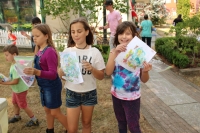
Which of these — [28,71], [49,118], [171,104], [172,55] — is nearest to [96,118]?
[49,118]

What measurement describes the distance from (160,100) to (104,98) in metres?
1.17

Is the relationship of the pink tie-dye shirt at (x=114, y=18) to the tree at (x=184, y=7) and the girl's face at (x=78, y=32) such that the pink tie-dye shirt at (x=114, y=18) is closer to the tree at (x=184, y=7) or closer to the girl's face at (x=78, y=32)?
the girl's face at (x=78, y=32)

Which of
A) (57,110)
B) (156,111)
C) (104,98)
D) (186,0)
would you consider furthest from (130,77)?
(186,0)

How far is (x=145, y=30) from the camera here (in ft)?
30.2

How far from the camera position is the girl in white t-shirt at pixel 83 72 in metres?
2.47

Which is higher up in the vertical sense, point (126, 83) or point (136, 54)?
point (136, 54)

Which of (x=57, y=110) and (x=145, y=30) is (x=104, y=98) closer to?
(x=57, y=110)

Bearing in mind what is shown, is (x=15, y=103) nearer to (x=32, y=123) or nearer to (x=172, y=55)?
(x=32, y=123)

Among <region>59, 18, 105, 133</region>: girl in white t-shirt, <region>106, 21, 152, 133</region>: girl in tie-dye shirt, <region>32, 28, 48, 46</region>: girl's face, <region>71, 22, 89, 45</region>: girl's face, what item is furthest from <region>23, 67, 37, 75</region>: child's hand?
<region>106, 21, 152, 133</region>: girl in tie-dye shirt

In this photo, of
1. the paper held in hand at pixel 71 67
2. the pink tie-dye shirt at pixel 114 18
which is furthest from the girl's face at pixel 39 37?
the pink tie-dye shirt at pixel 114 18

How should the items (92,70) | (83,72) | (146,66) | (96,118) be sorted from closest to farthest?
1. (146,66)
2. (92,70)
3. (83,72)
4. (96,118)

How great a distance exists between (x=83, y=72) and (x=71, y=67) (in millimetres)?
150

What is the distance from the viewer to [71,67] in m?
2.46

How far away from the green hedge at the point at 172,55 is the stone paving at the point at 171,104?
15.8 inches
